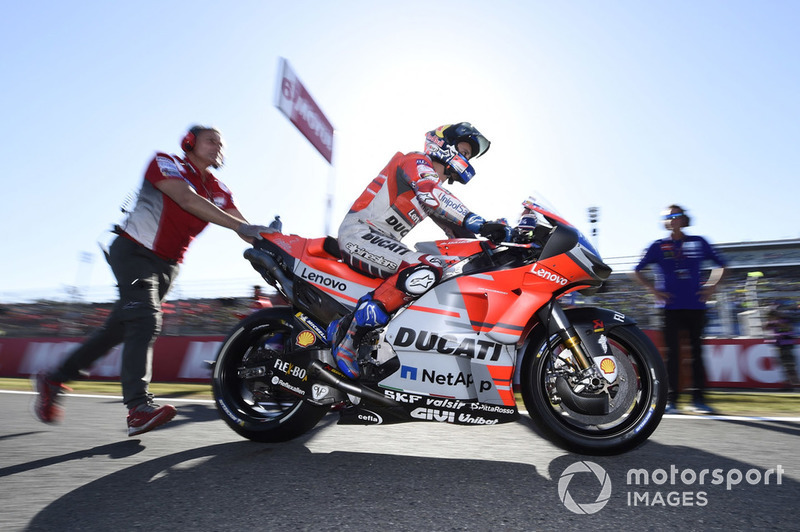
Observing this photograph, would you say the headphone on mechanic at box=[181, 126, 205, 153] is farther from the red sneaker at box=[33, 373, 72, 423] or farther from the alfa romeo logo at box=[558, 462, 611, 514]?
the alfa romeo logo at box=[558, 462, 611, 514]

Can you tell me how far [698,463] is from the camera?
8.19 feet

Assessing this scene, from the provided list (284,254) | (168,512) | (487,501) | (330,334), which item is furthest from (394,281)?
(168,512)

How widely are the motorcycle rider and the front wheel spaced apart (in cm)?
69

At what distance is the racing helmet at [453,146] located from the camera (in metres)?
3.19

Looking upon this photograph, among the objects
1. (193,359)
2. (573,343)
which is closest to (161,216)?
(573,343)

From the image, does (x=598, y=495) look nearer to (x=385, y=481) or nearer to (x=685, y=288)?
(x=385, y=481)

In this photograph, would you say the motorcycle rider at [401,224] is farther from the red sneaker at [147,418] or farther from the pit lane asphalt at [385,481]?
the red sneaker at [147,418]

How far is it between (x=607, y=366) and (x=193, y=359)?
27.8 feet

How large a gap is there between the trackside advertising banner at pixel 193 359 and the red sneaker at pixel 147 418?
2515mm

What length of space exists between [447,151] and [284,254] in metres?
1.18

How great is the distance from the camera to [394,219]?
3.16 metres

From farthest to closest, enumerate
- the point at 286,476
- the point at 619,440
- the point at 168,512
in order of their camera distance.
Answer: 1. the point at 619,440
2. the point at 286,476
3. the point at 168,512

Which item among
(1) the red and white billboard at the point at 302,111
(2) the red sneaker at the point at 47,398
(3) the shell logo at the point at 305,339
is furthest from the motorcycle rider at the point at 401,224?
(1) the red and white billboard at the point at 302,111

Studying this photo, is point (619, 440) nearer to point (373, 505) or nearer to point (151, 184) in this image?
point (373, 505)
